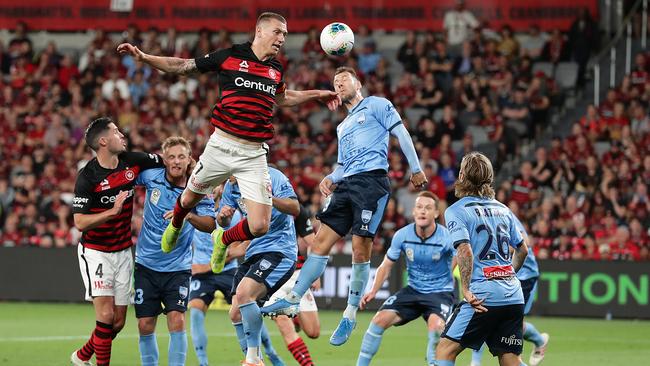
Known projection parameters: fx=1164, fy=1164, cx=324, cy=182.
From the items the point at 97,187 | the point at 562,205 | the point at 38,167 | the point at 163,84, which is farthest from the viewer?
the point at 163,84

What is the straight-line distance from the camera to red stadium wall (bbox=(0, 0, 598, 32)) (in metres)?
28.5

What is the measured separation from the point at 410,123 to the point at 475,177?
16.5 meters

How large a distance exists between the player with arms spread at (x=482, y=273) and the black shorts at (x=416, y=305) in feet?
10.3

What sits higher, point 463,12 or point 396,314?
point 463,12

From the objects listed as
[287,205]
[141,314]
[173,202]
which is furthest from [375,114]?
[141,314]

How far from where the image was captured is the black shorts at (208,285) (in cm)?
1409

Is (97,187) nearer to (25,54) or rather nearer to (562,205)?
(562,205)

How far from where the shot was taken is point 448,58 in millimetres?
27266

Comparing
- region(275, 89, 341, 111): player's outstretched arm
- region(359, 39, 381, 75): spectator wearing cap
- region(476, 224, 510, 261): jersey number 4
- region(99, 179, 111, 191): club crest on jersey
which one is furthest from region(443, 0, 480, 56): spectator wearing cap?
region(476, 224, 510, 261): jersey number 4

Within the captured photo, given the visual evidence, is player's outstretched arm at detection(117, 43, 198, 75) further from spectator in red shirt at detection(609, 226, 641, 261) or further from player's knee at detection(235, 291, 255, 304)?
spectator in red shirt at detection(609, 226, 641, 261)

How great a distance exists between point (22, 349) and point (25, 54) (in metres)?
16.5

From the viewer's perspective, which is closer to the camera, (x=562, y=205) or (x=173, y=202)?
(x=173, y=202)


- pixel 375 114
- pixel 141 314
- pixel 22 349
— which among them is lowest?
pixel 22 349

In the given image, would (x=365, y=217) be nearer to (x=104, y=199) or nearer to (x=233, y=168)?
(x=233, y=168)
